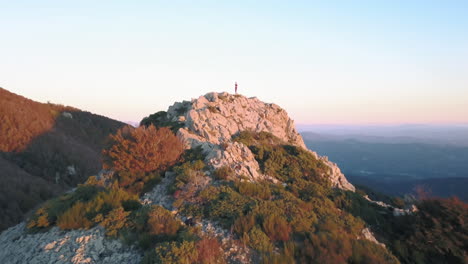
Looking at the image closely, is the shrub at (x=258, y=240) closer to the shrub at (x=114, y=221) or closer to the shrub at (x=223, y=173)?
the shrub at (x=114, y=221)

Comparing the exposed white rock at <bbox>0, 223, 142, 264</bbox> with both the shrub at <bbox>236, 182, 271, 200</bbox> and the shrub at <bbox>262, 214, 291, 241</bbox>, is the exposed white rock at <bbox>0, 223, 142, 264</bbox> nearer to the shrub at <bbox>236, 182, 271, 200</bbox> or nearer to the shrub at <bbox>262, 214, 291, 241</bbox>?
the shrub at <bbox>262, 214, 291, 241</bbox>

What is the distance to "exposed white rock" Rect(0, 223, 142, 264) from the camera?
6512 millimetres

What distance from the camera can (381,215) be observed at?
417 inches

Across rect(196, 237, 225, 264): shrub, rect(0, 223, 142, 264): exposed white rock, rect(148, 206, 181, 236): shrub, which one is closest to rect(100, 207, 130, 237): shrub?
rect(0, 223, 142, 264): exposed white rock

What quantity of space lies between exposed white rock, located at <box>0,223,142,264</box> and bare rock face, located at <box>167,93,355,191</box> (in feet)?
19.5

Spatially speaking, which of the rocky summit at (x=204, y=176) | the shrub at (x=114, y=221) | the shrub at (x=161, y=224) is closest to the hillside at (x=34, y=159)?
the rocky summit at (x=204, y=176)

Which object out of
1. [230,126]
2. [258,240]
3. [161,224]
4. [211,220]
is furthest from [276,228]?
[230,126]

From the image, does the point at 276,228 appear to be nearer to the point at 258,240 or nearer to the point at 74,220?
the point at 258,240

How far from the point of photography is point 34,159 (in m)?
26.8

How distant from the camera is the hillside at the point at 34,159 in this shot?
1689 cm

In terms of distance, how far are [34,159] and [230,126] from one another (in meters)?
21.1

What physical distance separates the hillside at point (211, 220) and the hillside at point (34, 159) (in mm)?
8051

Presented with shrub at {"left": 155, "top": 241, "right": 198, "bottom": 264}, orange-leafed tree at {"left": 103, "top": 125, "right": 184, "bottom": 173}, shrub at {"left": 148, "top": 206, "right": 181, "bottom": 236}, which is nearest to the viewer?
shrub at {"left": 155, "top": 241, "right": 198, "bottom": 264}

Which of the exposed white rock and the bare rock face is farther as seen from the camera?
the bare rock face
